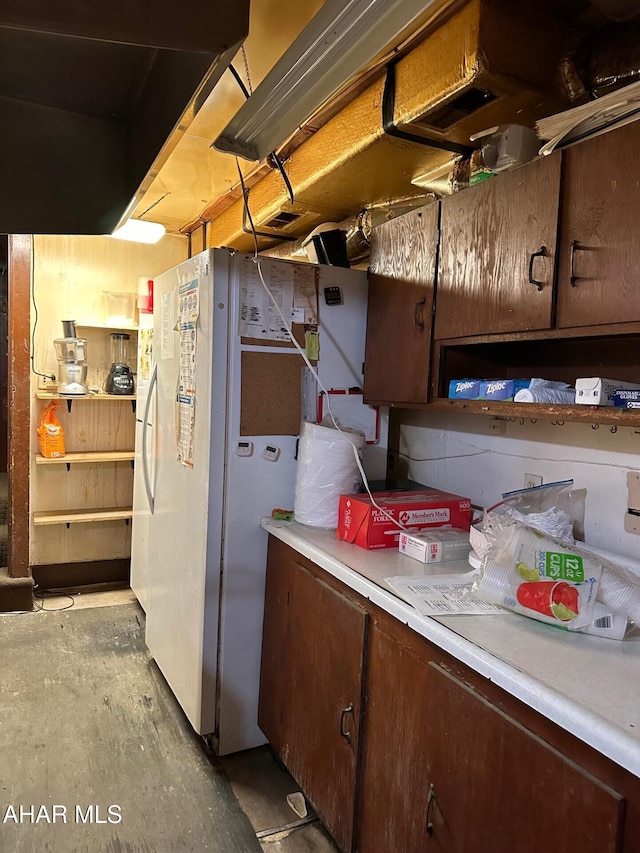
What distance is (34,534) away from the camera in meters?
3.63

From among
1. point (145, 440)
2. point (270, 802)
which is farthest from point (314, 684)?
point (145, 440)

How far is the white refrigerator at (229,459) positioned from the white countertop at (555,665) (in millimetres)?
680

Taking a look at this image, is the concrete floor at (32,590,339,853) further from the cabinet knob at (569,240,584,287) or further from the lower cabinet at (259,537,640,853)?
the cabinet knob at (569,240,584,287)

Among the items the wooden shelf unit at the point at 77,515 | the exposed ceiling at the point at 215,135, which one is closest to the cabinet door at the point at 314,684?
the exposed ceiling at the point at 215,135

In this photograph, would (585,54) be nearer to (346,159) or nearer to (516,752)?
(346,159)

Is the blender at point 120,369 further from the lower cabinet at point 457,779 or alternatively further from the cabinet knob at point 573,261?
the cabinet knob at point 573,261

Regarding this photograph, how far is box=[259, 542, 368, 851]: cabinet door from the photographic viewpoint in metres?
1.55

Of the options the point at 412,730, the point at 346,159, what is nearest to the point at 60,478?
the point at 346,159

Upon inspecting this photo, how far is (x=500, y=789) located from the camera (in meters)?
1.06

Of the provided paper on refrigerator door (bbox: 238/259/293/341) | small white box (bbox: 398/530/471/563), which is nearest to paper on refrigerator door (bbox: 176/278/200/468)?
paper on refrigerator door (bbox: 238/259/293/341)

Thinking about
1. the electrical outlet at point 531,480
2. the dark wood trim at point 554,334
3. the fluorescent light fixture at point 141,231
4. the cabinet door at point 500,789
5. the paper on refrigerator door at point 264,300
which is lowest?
the cabinet door at point 500,789

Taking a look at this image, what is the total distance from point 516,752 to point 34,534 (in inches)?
135

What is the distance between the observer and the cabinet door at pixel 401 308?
1815 millimetres

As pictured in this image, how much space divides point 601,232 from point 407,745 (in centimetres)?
126
